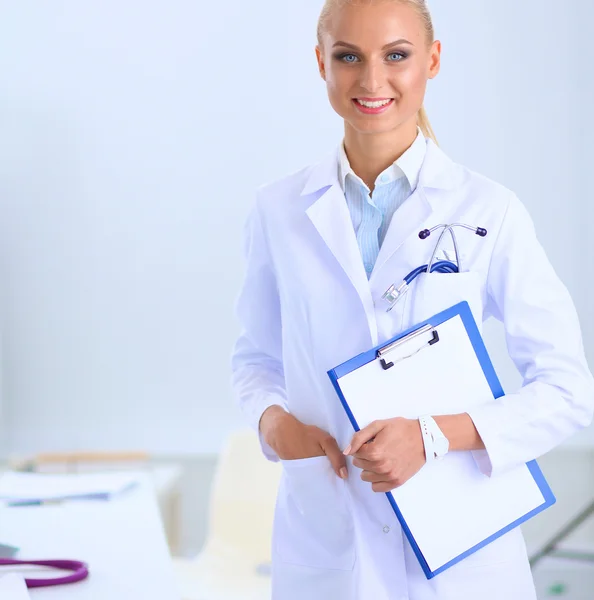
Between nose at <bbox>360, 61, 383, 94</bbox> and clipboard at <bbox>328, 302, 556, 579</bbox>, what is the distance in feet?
1.02

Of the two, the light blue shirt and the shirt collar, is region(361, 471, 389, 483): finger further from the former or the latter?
the shirt collar

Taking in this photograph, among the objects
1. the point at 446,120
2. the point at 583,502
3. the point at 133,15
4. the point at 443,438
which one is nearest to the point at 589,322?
the point at 583,502

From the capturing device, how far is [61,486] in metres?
1.99

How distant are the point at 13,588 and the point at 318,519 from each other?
17.6 inches

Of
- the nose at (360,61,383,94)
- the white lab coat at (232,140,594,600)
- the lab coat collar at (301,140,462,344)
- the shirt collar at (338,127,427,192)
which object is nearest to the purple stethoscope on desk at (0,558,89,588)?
Result: the white lab coat at (232,140,594,600)

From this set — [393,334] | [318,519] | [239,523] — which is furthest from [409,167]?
[239,523]

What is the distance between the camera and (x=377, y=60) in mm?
1158

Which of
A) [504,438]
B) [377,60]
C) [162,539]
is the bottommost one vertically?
[162,539]

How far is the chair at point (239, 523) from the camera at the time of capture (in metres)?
2.47

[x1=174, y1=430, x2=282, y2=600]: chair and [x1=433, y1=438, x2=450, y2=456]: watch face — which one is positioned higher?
[x1=433, y1=438, x2=450, y2=456]: watch face

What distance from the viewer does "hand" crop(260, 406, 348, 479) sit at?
1.18 metres

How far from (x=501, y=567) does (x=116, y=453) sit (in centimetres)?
218

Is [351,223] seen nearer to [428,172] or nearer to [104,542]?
[428,172]

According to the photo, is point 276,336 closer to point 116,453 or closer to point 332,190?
point 332,190
